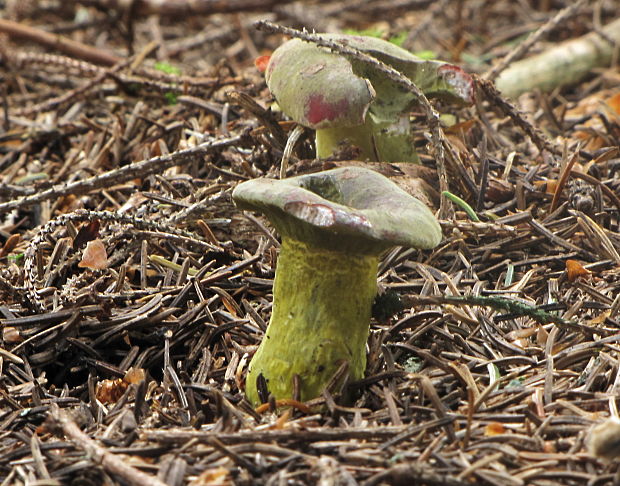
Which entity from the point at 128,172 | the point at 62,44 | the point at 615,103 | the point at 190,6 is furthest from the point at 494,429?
the point at 190,6

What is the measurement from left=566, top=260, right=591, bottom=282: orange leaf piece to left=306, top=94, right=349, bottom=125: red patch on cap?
962 mm

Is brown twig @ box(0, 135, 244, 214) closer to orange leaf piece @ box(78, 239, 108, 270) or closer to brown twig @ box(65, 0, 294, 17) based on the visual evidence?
orange leaf piece @ box(78, 239, 108, 270)

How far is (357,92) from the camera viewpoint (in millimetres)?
2461

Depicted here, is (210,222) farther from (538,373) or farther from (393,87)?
(538,373)

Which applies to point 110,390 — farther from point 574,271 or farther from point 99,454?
point 574,271

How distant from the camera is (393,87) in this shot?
9.39 feet

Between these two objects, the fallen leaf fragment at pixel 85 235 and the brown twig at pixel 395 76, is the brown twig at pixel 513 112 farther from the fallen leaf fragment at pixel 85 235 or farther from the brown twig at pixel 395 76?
the fallen leaf fragment at pixel 85 235

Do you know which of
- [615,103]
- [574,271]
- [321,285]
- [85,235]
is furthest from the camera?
[615,103]

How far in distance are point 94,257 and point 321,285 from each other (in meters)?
1.04

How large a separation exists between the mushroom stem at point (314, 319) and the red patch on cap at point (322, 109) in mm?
621

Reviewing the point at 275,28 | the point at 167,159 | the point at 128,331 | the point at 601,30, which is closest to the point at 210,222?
the point at 167,159

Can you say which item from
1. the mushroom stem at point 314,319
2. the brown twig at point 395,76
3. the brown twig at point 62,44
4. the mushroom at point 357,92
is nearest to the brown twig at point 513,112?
the mushroom at point 357,92

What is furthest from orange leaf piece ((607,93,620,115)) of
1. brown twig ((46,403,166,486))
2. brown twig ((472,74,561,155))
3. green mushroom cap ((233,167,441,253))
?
brown twig ((46,403,166,486))

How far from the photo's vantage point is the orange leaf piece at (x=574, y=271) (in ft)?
8.43
